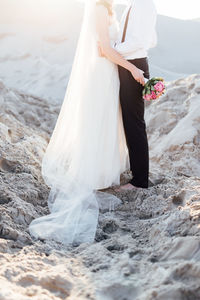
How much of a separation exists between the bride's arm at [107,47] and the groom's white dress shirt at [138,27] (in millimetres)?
65

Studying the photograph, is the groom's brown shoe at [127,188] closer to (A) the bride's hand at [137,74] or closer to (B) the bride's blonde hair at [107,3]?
(A) the bride's hand at [137,74]

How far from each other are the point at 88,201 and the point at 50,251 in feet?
2.59

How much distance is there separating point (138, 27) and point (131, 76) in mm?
357

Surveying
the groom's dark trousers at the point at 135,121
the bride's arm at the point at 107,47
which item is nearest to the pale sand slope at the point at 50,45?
the groom's dark trousers at the point at 135,121

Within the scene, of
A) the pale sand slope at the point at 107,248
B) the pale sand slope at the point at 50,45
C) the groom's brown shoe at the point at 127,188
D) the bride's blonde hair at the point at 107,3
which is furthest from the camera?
the pale sand slope at the point at 50,45

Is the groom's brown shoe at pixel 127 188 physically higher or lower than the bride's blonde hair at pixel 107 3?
lower

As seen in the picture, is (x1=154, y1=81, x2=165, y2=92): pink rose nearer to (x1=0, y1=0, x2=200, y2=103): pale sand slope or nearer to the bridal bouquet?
the bridal bouquet

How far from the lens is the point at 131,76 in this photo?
3162mm

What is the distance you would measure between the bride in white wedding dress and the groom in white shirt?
0.27 feet

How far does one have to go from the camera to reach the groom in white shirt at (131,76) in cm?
302

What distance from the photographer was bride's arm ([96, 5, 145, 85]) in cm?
299

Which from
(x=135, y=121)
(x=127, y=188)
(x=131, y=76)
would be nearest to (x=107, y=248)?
(x=127, y=188)

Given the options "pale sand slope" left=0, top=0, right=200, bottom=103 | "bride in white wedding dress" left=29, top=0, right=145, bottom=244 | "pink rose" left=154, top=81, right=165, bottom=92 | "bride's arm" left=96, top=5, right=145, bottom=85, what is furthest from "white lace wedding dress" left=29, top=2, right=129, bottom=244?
"pale sand slope" left=0, top=0, right=200, bottom=103

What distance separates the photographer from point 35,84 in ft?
30.3
